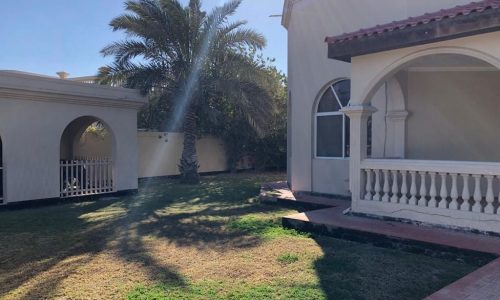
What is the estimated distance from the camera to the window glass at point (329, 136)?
10992 mm

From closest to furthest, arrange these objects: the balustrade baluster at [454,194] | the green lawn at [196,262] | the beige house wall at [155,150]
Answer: the green lawn at [196,262], the balustrade baluster at [454,194], the beige house wall at [155,150]

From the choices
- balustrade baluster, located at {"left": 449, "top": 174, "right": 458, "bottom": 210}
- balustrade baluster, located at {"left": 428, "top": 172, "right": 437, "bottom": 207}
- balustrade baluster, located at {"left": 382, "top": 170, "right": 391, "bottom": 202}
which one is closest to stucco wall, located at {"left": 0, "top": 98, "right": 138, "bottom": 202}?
balustrade baluster, located at {"left": 382, "top": 170, "right": 391, "bottom": 202}

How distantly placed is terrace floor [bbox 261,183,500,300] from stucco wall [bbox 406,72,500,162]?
2576 millimetres

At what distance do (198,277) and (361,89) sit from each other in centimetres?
469

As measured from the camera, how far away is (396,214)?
24.2 ft

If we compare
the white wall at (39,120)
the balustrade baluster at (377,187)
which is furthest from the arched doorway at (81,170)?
the balustrade baluster at (377,187)

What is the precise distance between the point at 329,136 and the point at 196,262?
6433 millimetres

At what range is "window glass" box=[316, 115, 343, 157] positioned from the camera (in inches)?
433

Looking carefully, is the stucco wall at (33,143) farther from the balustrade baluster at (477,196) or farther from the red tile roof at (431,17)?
the balustrade baluster at (477,196)

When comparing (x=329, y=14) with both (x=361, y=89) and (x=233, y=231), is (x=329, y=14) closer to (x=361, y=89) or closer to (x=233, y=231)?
(x=361, y=89)

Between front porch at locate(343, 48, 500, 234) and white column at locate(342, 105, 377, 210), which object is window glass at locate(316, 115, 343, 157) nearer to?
front porch at locate(343, 48, 500, 234)

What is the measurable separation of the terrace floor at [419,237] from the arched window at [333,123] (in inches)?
97.3

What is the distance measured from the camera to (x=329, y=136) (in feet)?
36.8

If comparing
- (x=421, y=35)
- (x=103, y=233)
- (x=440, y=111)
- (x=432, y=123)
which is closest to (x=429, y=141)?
(x=432, y=123)
